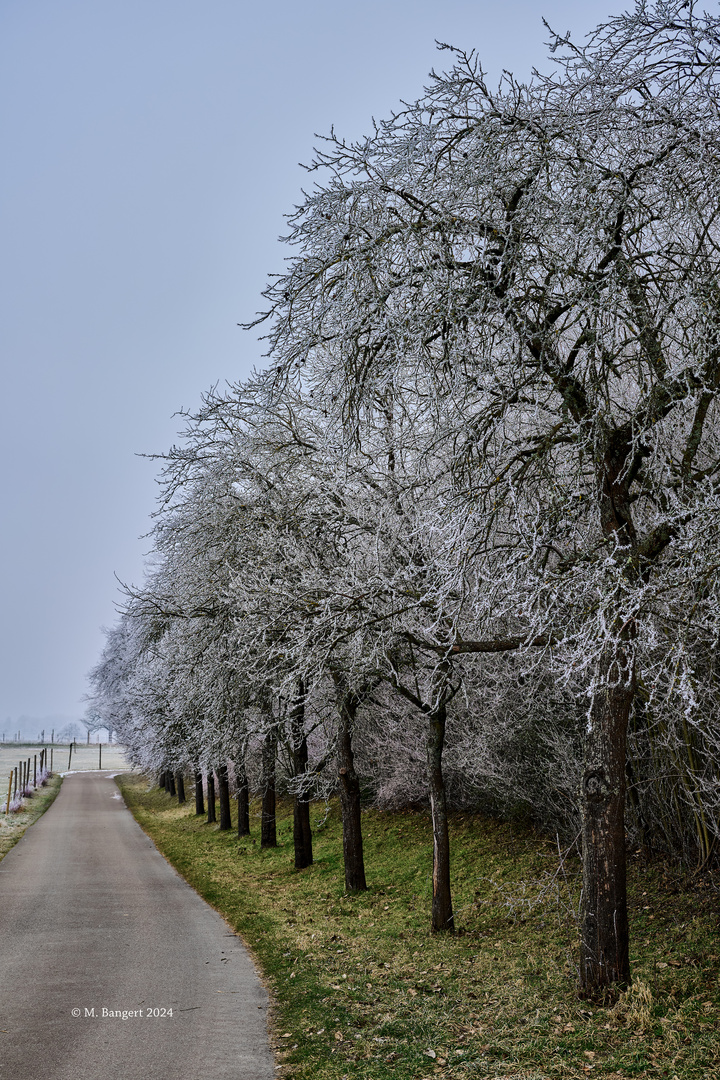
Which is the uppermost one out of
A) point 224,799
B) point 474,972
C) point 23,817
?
point 224,799

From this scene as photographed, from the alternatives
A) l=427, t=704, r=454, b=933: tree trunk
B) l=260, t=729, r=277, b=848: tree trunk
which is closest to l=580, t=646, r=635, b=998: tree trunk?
l=427, t=704, r=454, b=933: tree trunk

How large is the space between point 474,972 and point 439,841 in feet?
6.65

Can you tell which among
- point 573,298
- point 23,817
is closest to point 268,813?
point 23,817

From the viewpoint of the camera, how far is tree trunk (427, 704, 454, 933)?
1010 centimetres

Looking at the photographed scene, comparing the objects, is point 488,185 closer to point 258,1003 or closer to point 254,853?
point 258,1003

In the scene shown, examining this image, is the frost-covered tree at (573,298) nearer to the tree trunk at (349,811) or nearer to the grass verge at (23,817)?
the tree trunk at (349,811)

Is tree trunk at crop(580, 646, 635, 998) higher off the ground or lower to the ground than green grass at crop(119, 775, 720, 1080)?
higher

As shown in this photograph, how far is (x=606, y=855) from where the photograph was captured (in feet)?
21.4

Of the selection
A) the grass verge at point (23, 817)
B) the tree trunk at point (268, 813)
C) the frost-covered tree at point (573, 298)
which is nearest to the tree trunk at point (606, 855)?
the frost-covered tree at point (573, 298)

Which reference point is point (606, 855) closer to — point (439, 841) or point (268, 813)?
point (439, 841)

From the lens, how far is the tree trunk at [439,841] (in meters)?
10.1

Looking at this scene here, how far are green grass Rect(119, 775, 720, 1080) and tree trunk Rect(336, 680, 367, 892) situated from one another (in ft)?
1.24

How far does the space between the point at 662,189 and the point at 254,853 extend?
17403 millimetres

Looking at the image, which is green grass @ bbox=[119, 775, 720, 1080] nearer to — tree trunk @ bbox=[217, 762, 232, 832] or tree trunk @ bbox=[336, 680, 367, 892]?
tree trunk @ bbox=[336, 680, 367, 892]
